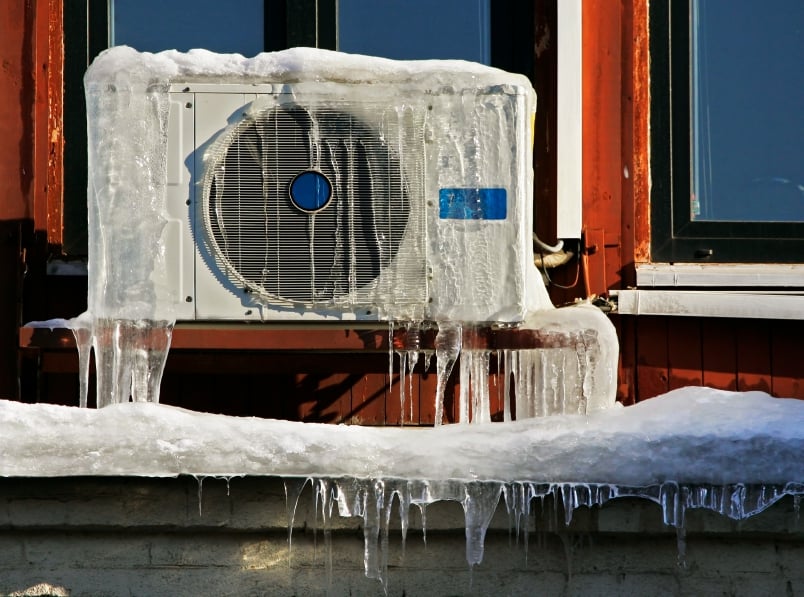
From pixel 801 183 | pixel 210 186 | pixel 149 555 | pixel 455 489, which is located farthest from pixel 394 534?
pixel 801 183

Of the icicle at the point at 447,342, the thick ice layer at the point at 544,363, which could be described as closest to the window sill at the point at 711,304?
the thick ice layer at the point at 544,363

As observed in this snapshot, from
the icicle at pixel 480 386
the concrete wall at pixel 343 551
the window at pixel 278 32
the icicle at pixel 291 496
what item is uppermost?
the window at pixel 278 32

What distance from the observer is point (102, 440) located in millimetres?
4152

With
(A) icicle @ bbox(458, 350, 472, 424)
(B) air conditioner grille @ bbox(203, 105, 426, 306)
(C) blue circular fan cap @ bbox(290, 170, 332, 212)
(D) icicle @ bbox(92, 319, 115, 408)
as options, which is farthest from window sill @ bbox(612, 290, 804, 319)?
(D) icicle @ bbox(92, 319, 115, 408)

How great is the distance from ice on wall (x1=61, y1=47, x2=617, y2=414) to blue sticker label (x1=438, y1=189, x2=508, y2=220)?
0.02m

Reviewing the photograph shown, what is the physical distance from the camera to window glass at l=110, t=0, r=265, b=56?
519 cm

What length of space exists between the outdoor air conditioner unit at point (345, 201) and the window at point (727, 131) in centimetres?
116

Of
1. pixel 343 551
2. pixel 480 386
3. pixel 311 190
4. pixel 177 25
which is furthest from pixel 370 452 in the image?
pixel 177 25

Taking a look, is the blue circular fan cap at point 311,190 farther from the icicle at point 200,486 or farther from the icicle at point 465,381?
the icicle at point 200,486

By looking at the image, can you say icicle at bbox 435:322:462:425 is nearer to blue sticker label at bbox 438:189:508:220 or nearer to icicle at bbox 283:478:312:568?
blue sticker label at bbox 438:189:508:220

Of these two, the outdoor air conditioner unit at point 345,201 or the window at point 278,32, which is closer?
the outdoor air conditioner unit at point 345,201

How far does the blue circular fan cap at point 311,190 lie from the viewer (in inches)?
168

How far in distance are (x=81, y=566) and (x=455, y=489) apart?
4.54ft

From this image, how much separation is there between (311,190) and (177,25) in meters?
1.37
